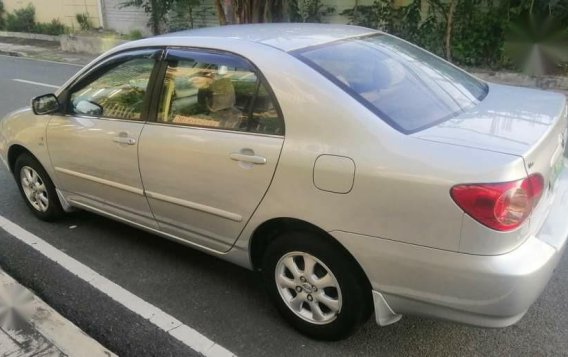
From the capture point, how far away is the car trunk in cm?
229

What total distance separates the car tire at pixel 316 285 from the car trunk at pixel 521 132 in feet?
2.33

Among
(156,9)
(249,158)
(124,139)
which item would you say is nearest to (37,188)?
(124,139)

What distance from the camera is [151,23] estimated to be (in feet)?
55.5

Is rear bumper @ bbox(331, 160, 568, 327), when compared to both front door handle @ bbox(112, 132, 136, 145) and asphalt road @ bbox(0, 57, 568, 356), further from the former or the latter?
front door handle @ bbox(112, 132, 136, 145)

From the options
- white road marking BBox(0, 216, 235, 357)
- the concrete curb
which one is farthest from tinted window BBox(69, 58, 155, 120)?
the concrete curb

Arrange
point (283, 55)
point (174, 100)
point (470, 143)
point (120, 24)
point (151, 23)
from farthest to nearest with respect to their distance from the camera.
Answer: point (120, 24) → point (151, 23) → point (174, 100) → point (283, 55) → point (470, 143)

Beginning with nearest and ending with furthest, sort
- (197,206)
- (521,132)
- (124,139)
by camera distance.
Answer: (521,132) → (197,206) → (124,139)

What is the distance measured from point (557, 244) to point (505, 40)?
9.15m

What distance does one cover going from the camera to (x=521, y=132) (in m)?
2.44

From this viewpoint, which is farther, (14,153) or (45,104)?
(14,153)

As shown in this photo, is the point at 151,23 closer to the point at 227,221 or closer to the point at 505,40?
the point at 505,40

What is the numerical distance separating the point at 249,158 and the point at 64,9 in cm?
2129

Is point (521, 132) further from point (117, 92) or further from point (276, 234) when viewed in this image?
point (117, 92)

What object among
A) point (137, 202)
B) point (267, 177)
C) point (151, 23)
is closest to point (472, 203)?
point (267, 177)
